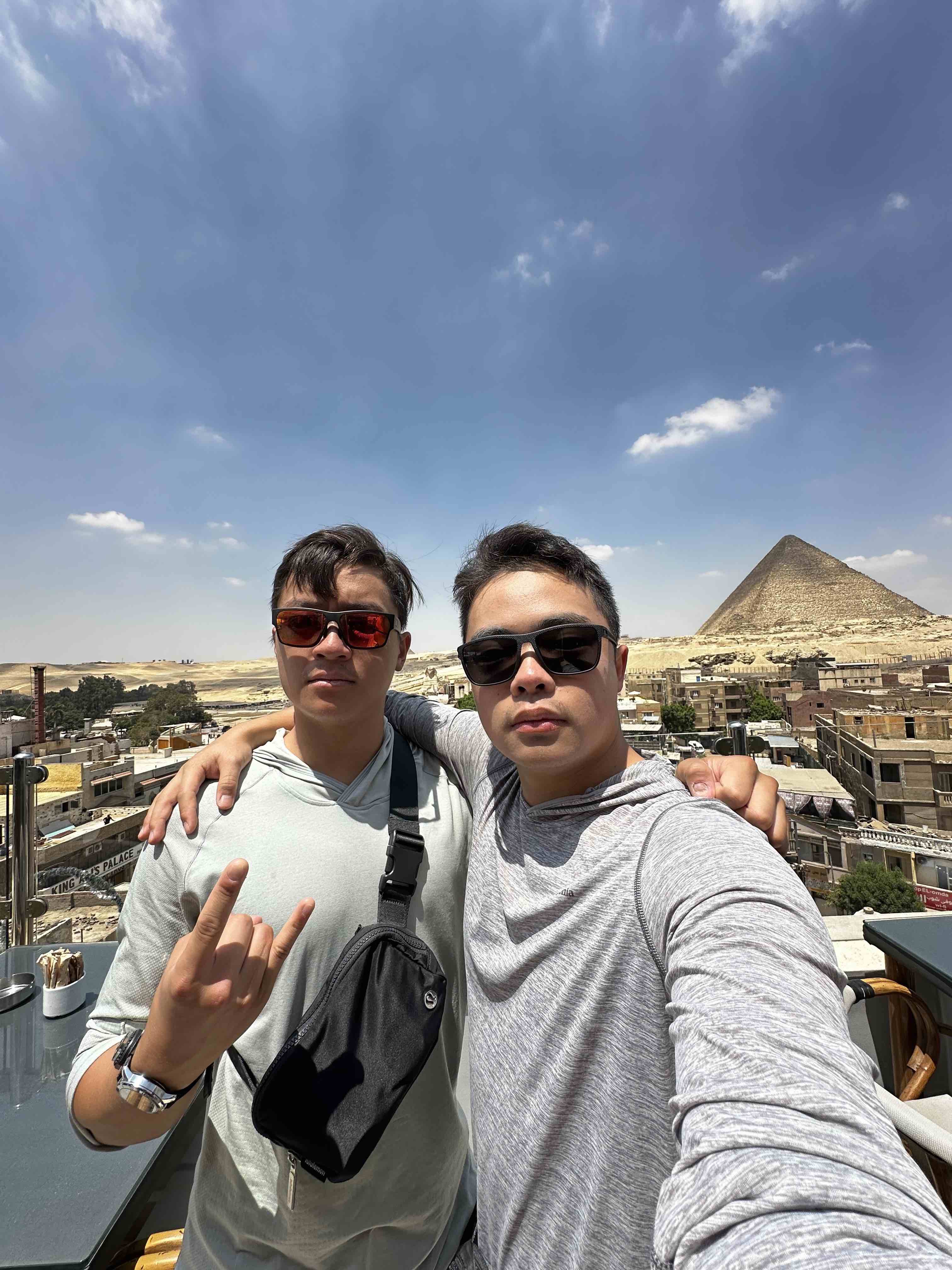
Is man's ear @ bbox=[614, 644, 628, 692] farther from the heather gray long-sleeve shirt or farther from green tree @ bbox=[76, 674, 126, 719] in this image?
green tree @ bbox=[76, 674, 126, 719]

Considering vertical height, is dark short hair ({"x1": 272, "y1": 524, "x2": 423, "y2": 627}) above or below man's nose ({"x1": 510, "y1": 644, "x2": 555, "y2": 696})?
above

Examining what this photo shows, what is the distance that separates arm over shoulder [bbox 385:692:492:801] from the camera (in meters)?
1.35

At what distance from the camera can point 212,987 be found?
746 millimetres

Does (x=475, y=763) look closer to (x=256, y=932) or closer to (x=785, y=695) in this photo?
(x=256, y=932)

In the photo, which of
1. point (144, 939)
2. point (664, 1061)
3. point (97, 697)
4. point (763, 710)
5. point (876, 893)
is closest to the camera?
point (664, 1061)

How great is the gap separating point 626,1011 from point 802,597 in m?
153

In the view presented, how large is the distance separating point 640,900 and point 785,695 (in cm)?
4288

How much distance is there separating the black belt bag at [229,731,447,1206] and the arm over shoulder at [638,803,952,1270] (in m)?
0.51

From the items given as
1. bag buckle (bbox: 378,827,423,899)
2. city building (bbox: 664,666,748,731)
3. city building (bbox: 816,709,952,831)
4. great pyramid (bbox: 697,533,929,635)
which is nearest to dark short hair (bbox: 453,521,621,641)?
bag buckle (bbox: 378,827,423,899)

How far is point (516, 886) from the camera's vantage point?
93cm

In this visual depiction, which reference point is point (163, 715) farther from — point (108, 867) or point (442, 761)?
point (442, 761)

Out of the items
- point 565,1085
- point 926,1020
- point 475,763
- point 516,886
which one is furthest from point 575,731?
point 926,1020

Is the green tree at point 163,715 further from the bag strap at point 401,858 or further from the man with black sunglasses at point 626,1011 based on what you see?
the man with black sunglasses at point 626,1011

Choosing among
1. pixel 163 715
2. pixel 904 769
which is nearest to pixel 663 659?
pixel 904 769
